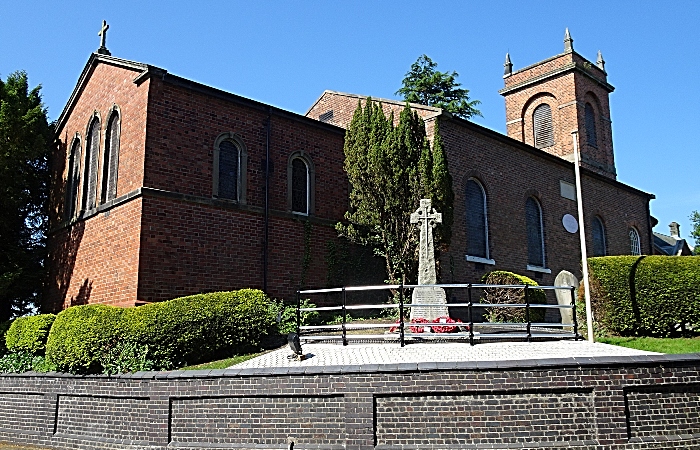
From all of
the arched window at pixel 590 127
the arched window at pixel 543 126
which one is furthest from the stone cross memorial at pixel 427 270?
the arched window at pixel 590 127

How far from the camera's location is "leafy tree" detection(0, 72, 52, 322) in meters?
17.6

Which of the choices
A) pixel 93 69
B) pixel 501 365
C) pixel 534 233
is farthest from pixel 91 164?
pixel 534 233

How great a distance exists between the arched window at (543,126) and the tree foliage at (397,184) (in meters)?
18.6

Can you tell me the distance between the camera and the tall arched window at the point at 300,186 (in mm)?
18406

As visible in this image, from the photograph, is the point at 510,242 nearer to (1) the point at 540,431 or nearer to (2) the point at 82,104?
(1) the point at 540,431

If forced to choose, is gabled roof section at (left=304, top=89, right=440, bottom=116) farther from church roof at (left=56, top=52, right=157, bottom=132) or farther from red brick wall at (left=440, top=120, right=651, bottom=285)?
church roof at (left=56, top=52, right=157, bottom=132)

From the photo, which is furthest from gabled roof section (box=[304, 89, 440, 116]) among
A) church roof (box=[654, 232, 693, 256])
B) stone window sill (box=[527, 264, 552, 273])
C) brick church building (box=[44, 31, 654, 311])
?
church roof (box=[654, 232, 693, 256])

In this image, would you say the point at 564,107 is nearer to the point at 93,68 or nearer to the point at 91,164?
the point at 93,68

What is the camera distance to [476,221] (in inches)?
827

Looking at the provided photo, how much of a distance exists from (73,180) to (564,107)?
82.9 feet

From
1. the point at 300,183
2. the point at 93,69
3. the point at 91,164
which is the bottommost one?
the point at 300,183

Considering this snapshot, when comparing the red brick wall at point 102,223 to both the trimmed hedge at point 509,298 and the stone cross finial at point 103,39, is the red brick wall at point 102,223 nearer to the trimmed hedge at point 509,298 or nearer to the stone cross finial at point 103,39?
the stone cross finial at point 103,39

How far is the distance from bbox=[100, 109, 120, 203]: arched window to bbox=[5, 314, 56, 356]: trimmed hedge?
394 centimetres

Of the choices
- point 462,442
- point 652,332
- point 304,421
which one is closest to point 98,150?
point 304,421
